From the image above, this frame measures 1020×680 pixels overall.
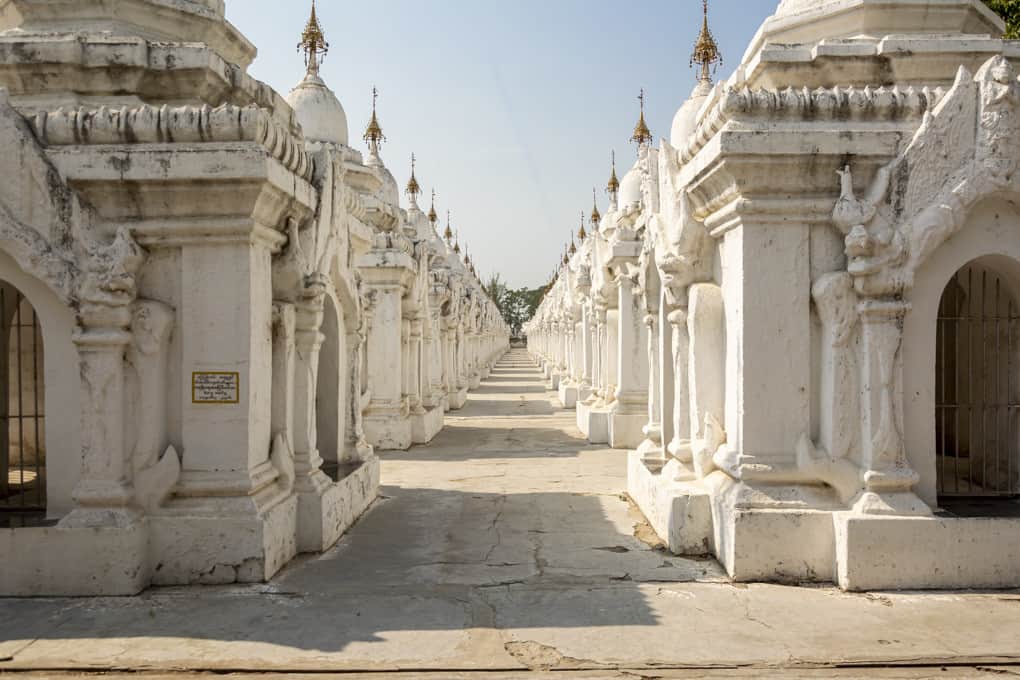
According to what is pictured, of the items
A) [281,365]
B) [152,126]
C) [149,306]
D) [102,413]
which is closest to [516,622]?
[281,365]

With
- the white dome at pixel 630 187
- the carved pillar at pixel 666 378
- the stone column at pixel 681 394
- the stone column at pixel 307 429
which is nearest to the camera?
the stone column at pixel 307 429

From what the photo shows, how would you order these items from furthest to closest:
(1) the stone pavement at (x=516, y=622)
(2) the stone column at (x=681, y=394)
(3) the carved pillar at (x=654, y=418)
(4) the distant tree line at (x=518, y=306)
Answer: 1. (4) the distant tree line at (x=518, y=306)
2. (3) the carved pillar at (x=654, y=418)
3. (2) the stone column at (x=681, y=394)
4. (1) the stone pavement at (x=516, y=622)

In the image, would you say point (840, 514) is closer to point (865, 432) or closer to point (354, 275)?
point (865, 432)

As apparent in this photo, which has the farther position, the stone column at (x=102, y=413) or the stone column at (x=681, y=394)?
the stone column at (x=681, y=394)

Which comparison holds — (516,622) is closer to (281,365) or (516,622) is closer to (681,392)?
(281,365)

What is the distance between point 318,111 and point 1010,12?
35.8 feet

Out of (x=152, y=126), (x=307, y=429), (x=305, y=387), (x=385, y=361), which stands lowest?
(x=307, y=429)

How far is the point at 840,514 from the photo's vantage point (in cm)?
555

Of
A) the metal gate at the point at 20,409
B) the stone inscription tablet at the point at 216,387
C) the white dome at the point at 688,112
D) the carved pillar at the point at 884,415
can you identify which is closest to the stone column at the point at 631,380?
the white dome at the point at 688,112

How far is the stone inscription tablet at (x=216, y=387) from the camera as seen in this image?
18.6ft

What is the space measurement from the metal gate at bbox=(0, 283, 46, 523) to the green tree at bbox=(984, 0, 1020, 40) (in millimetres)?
13842

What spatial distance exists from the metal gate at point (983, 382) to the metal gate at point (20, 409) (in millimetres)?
7054

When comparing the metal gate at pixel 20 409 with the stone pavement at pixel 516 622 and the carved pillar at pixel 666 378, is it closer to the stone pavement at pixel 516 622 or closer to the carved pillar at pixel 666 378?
the stone pavement at pixel 516 622

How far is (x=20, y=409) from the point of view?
6371mm
